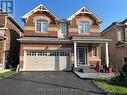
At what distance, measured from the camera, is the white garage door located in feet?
78.0

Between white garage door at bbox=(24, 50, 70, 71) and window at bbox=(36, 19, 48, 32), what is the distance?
321 centimetres

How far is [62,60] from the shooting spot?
24.3m

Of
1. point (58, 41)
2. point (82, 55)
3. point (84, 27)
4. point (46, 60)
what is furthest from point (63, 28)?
point (46, 60)

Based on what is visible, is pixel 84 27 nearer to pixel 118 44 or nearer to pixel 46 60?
pixel 118 44

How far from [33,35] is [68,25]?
4866mm

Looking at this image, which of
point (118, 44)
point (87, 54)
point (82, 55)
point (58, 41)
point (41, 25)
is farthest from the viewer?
point (118, 44)

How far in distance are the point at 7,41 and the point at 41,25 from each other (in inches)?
192

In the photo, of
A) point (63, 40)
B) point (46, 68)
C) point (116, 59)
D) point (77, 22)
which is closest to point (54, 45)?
point (63, 40)

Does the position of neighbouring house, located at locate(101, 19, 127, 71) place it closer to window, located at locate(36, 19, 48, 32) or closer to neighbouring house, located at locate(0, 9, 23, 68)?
window, located at locate(36, 19, 48, 32)

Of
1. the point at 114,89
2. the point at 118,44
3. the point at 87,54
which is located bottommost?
the point at 114,89

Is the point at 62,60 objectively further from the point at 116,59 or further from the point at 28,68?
the point at 116,59

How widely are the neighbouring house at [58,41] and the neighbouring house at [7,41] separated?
212 cm

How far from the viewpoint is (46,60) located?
78.9 feet

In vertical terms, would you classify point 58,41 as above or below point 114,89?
above
